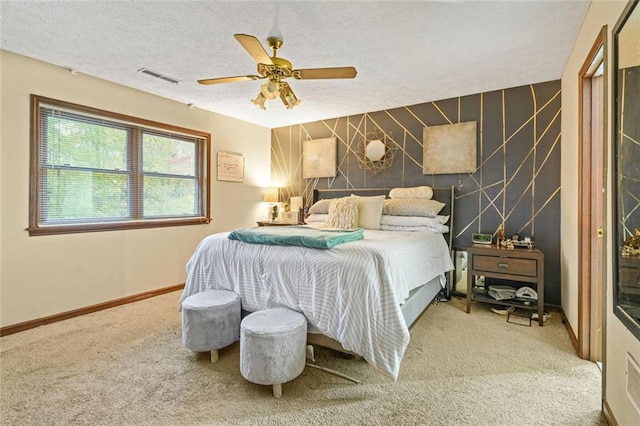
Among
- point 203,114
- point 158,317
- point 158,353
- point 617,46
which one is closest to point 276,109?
point 203,114

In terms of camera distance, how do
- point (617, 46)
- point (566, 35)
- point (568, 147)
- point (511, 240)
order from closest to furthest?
point (617, 46) → point (566, 35) → point (568, 147) → point (511, 240)

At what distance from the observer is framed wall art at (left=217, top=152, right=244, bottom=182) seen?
183 inches

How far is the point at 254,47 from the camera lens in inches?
77.8

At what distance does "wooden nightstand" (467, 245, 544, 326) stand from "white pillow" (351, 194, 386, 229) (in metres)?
1.05

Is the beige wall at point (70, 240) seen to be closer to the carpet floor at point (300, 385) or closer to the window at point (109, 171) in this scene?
the window at point (109, 171)

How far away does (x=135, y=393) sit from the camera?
1.82 meters

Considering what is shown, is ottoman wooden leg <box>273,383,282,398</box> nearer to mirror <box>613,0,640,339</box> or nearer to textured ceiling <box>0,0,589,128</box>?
mirror <box>613,0,640,339</box>

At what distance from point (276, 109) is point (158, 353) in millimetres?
3368

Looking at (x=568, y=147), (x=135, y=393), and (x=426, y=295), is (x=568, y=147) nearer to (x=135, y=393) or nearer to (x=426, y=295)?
(x=426, y=295)

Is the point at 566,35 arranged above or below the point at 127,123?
above

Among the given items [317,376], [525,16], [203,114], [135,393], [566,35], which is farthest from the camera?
[203,114]

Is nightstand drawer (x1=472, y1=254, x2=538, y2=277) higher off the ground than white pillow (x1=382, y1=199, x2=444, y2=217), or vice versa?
white pillow (x1=382, y1=199, x2=444, y2=217)

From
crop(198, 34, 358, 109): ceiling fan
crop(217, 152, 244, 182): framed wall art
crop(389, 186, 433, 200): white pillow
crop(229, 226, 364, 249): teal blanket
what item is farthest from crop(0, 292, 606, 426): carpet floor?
crop(217, 152, 244, 182): framed wall art

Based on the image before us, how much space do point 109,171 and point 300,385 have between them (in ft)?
10.3
